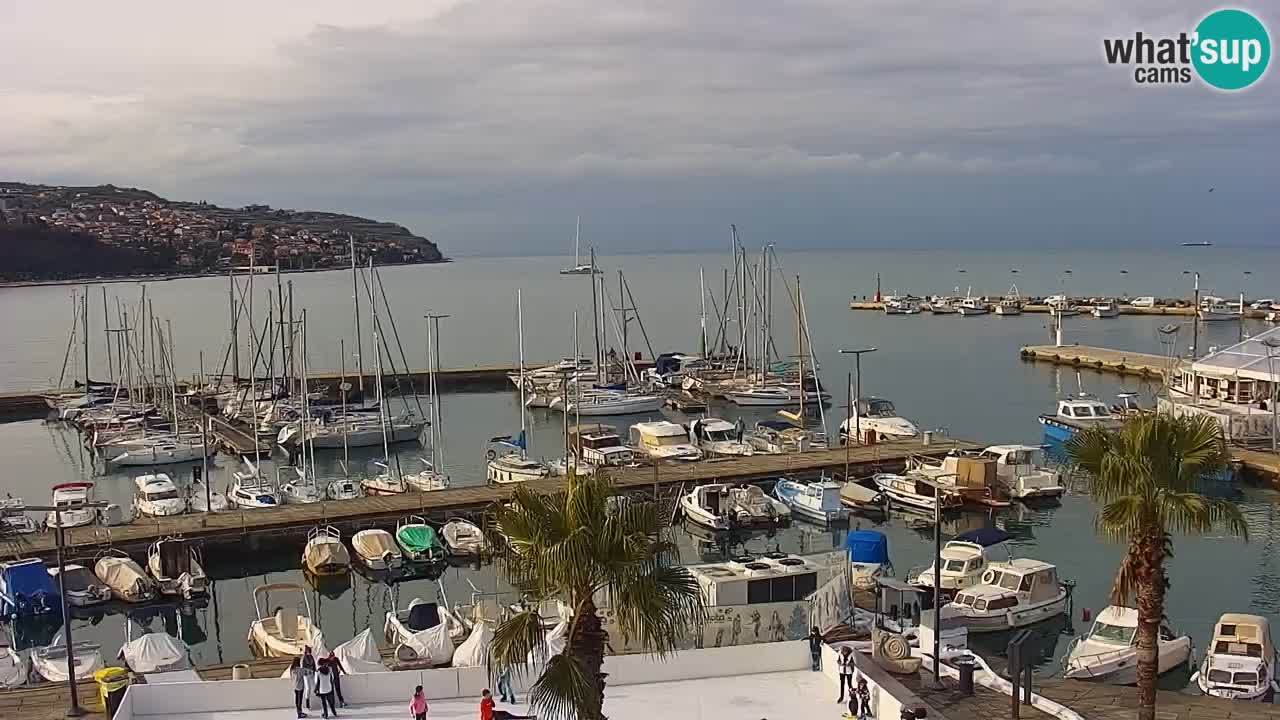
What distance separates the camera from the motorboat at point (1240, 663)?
21.7m

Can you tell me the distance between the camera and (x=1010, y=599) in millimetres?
28406

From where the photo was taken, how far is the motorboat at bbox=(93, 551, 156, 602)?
32.7 m

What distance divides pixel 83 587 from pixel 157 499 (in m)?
9.82

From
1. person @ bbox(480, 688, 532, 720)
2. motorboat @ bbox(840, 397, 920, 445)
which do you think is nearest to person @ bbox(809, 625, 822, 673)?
person @ bbox(480, 688, 532, 720)

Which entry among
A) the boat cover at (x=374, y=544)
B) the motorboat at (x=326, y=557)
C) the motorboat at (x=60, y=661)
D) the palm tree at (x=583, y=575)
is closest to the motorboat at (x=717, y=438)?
the boat cover at (x=374, y=544)

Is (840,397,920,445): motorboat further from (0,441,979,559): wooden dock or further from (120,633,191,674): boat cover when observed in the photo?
(120,633,191,674): boat cover

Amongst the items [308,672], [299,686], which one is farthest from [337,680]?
[299,686]

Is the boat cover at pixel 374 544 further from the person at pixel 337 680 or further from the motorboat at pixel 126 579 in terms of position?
the person at pixel 337 680

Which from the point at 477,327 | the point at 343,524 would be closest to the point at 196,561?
the point at 343,524

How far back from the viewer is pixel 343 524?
129 feet

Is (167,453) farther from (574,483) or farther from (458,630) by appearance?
(574,483)

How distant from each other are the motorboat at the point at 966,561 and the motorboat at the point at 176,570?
816 inches

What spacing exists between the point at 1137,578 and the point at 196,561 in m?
29.3

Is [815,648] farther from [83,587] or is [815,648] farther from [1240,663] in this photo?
[83,587]
